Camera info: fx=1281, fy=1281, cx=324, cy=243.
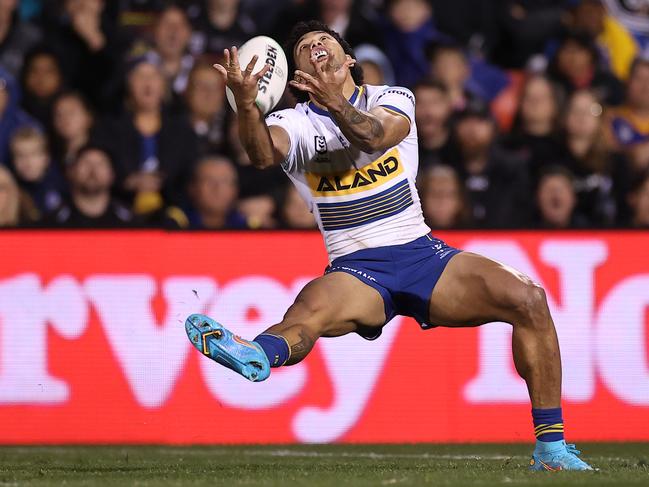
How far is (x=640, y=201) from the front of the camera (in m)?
11.1

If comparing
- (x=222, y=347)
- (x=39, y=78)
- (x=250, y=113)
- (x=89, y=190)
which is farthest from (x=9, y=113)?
(x=222, y=347)

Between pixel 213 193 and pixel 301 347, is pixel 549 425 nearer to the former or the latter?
pixel 301 347

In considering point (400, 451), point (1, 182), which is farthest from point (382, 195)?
point (1, 182)

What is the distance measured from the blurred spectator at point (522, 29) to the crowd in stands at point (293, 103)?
1cm

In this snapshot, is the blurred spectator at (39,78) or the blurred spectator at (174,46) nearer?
the blurred spectator at (39,78)

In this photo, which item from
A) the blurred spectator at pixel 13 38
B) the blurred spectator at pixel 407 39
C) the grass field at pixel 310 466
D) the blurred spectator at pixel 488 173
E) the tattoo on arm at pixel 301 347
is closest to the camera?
the grass field at pixel 310 466

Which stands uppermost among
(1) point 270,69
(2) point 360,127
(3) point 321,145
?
(1) point 270,69

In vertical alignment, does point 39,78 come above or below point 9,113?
above

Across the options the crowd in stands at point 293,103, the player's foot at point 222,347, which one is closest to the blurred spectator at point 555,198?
the crowd in stands at point 293,103

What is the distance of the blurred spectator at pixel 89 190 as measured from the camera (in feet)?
34.5

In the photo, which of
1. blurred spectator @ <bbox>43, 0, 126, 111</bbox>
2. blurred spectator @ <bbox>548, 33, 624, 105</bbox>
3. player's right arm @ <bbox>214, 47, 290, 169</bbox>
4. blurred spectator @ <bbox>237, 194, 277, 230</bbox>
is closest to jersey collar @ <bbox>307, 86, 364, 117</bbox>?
player's right arm @ <bbox>214, 47, 290, 169</bbox>

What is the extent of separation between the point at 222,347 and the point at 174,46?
6.50m

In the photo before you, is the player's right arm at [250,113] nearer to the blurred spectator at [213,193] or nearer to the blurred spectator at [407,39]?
the blurred spectator at [213,193]

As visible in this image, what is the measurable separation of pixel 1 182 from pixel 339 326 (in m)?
4.74
